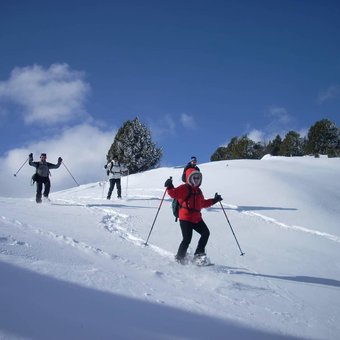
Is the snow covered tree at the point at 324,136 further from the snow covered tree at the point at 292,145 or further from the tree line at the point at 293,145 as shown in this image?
the snow covered tree at the point at 292,145

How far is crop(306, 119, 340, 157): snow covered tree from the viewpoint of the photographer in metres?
50.9

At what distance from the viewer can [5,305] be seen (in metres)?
3.12

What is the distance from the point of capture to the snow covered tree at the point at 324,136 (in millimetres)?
50938

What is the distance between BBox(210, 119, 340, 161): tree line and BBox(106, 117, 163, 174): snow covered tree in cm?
2169

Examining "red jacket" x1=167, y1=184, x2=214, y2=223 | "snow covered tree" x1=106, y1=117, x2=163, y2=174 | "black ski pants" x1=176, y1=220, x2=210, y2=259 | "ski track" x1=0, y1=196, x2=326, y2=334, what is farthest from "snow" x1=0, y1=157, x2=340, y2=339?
"snow covered tree" x1=106, y1=117, x2=163, y2=174

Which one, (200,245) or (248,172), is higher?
(248,172)

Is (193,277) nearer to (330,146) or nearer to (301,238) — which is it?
(301,238)

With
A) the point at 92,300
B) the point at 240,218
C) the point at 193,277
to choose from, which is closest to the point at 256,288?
the point at 193,277

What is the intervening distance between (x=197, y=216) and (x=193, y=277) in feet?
4.93

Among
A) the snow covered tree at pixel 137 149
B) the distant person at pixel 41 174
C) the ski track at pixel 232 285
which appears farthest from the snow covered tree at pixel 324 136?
the ski track at pixel 232 285

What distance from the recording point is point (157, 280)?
16.2ft

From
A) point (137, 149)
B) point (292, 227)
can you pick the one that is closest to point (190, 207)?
point (292, 227)

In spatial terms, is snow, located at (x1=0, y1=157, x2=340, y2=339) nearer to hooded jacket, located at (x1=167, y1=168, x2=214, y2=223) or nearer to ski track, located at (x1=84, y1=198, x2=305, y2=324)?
ski track, located at (x1=84, y1=198, x2=305, y2=324)

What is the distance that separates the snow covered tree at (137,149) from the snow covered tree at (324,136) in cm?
2497
